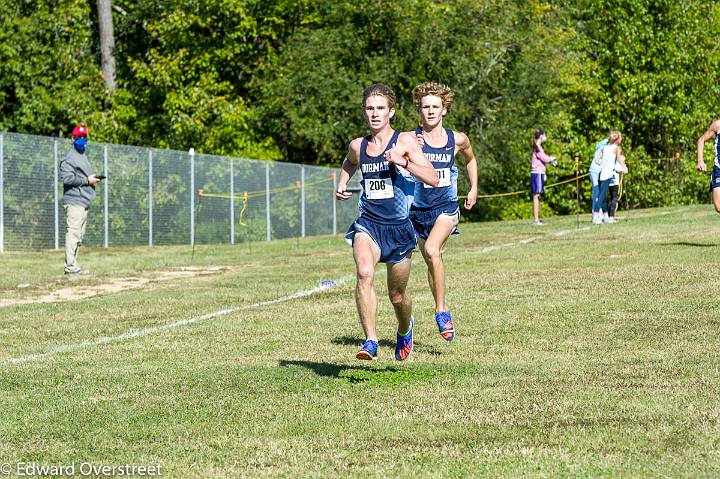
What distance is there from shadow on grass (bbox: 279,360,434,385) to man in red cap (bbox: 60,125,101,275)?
9783 mm

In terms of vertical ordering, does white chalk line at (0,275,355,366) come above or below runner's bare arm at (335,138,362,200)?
below

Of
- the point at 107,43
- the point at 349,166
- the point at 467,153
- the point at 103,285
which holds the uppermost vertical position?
the point at 107,43

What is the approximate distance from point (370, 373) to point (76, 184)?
35.0 feet

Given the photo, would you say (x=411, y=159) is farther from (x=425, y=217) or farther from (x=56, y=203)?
(x=56, y=203)

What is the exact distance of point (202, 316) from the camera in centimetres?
1316

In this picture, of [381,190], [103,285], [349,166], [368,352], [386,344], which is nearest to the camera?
[368,352]

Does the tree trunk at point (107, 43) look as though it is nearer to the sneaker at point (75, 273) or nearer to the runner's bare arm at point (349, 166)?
the sneaker at point (75, 273)

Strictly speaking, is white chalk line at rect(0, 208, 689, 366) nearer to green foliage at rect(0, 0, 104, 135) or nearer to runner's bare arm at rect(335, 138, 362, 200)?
runner's bare arm at rect(335, 138, 362, 200)

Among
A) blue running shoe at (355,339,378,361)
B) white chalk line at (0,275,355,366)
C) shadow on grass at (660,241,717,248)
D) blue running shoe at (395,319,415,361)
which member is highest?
shadow on grass at (660,241,717,248)

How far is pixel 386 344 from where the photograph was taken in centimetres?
1055

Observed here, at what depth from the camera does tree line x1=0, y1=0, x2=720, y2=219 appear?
41750 mm

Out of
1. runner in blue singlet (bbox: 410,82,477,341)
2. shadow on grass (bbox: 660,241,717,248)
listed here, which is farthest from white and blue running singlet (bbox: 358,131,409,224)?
shadow on grass (bbox: 660,241,717,248)

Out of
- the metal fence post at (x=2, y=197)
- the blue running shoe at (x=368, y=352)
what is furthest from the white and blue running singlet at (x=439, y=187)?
the metal fence post at (x=2, y=197)

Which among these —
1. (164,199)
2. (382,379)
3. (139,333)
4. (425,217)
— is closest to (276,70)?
(164,199)
